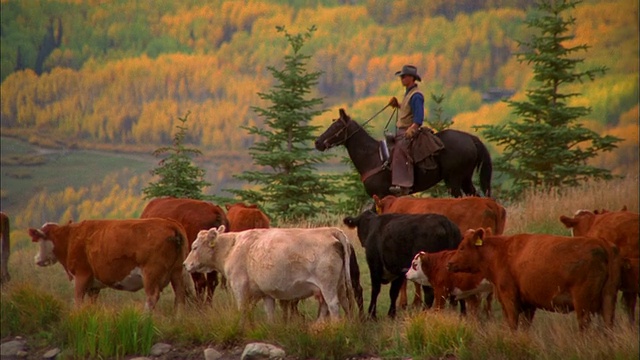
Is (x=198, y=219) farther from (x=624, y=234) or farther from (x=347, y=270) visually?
(x=624, y=234)

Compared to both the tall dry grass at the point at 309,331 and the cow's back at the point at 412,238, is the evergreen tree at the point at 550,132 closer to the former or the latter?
the tall dry grass at the point at 309,331

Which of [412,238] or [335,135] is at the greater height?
[335,135]

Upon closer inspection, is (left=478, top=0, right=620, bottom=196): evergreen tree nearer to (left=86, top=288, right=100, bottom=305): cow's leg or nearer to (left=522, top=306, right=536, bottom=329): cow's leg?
(left=86, top=288, right=100, bottom=305): cow's leg

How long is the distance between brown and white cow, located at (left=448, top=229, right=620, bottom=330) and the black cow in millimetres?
764

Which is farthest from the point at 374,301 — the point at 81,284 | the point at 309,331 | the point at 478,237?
the point at 81,284

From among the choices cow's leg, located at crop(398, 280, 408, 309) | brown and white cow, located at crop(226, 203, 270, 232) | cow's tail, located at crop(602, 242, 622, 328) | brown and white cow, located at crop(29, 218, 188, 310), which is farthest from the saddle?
cow's tail, located at crop(602, 242, 622, 328)

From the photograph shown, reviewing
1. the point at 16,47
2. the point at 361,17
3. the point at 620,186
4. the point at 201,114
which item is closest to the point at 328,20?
the point at 361,17

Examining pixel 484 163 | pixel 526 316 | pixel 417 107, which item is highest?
pixel 417 107

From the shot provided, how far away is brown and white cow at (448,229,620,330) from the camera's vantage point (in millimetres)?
8945

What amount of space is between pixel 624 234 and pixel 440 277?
7.15 ft

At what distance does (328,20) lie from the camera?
50.2m

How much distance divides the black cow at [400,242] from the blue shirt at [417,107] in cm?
485

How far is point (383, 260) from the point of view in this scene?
11000 mm

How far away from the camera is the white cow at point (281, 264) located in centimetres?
1022
